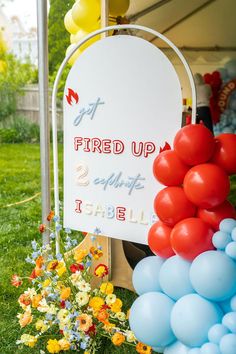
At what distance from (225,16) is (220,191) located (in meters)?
4.40

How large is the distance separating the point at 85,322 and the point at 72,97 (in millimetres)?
1046

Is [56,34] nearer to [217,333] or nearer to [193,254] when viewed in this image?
[193,254]

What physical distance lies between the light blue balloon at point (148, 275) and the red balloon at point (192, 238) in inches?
7.9

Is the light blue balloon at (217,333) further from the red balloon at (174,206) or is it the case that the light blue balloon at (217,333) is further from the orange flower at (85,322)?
the orange flower at (85,322)

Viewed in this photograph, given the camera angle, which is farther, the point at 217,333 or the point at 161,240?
the point at 161,240

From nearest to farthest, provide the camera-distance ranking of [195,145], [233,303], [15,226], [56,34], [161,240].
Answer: [233,303], [195,145], [161,240], [15,226], [56,34]

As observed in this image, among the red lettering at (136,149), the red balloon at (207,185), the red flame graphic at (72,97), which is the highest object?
the red flame graphic at (72,97)

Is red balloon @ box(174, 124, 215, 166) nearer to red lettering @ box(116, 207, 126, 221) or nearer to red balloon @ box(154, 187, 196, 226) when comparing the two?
red balloon @ box(154, 187, 196, 226)

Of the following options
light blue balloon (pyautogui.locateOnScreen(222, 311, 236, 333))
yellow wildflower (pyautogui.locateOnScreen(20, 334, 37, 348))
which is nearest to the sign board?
yellow wildflower (pyautogui.locateOnScreen(20, 334, 37, 348))

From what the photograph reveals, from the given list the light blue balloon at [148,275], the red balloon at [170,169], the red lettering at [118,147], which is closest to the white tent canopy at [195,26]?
the red lettering at [118,147]

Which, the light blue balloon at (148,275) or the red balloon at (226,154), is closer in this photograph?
the red balloon at (226,154)

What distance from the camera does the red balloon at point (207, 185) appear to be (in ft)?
5.95

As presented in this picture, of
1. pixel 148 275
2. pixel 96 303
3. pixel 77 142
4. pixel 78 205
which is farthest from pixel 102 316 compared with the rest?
pixel 77 142

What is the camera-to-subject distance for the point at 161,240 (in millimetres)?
2002
